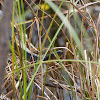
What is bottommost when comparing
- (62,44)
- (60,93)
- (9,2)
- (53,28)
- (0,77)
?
(60,93)

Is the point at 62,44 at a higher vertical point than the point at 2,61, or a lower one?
lower

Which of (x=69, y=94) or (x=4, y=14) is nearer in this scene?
(x=4, y=14)

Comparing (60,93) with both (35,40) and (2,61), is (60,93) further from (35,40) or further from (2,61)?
(2,61)

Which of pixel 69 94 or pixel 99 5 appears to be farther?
pixel 99 5

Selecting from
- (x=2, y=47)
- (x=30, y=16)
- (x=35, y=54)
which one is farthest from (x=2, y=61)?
(x=30, y=16)

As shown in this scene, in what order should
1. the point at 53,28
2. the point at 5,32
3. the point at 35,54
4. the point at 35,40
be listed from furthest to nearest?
the point at 53,28, the point at 35,40, the point at 35,54, the point at 5,32

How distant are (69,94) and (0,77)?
992 mm

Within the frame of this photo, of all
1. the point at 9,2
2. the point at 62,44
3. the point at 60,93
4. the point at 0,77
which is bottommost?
the point at 60,93

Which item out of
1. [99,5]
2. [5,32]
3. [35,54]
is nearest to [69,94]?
[35,54]

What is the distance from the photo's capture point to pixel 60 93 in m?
1.29

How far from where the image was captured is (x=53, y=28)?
7.88 feet

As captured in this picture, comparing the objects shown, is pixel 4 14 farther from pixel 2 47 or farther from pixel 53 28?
pixel 53 28

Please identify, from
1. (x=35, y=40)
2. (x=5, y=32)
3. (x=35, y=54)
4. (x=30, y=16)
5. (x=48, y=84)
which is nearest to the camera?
(x=5, y=32)

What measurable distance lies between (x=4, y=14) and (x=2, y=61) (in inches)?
2.5
